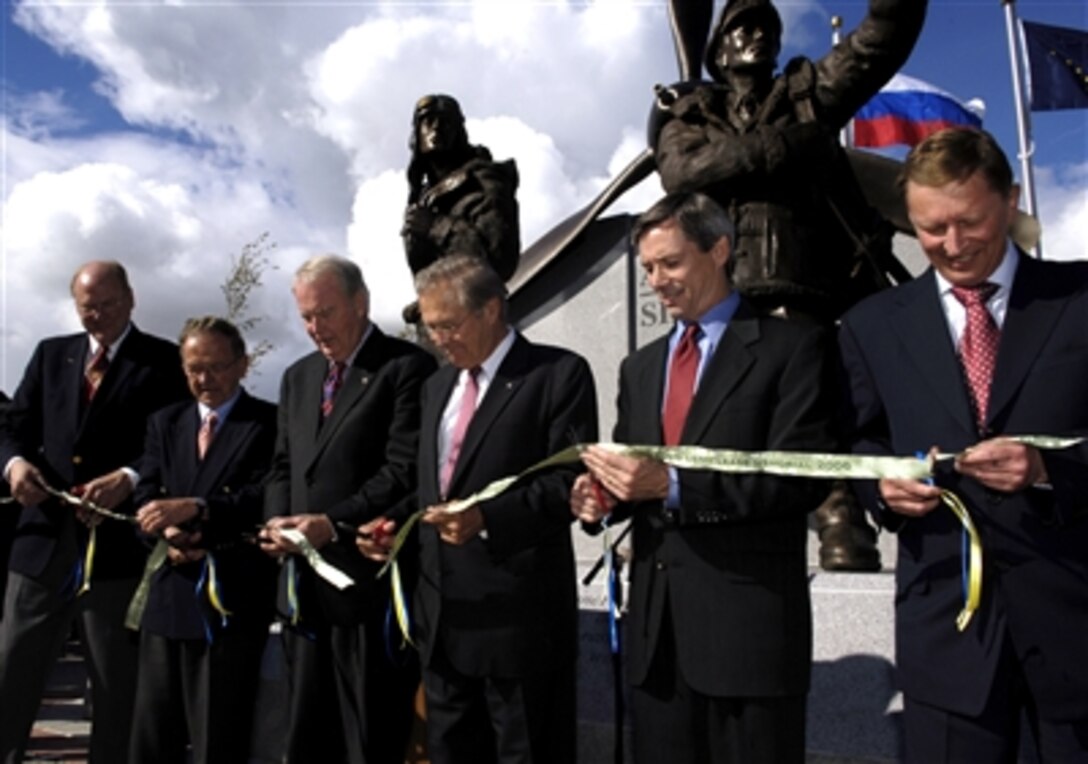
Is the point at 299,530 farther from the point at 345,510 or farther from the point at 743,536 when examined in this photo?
the point at 743,536

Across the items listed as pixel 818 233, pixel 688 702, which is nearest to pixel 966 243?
pixel 688 702

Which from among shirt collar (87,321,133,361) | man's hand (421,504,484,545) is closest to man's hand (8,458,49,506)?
shirt collar (87,321,133,361)

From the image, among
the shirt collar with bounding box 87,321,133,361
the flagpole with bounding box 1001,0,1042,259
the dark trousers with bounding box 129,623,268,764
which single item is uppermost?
the flagpole with bounding box 1001,0,1042,259

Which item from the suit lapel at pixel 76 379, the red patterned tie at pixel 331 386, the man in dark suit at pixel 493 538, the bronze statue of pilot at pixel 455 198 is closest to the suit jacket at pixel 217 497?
the suit lapel at pixel 76 379

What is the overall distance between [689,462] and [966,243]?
2.48 feet

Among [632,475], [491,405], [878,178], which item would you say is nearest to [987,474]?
[632,475]

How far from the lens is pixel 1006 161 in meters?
2.03

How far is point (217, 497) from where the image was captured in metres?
3.47

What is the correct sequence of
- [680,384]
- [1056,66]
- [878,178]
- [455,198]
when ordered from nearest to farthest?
[680,384]
[455,198]
[878,178]
[1056,66]

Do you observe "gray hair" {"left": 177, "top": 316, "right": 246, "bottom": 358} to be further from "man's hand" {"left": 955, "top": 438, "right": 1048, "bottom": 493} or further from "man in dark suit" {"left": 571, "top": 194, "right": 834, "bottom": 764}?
"man's hand" {"left": 955, "top": 438, "right": 1048, "bottom": 493}

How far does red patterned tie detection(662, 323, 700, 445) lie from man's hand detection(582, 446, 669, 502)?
0.53 feet

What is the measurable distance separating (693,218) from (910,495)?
87cm

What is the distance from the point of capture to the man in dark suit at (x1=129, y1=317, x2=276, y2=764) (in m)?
3.38

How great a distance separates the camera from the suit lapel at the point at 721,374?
2.35m
